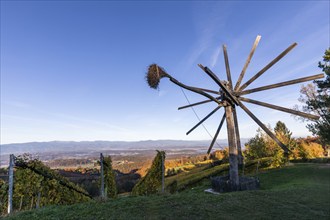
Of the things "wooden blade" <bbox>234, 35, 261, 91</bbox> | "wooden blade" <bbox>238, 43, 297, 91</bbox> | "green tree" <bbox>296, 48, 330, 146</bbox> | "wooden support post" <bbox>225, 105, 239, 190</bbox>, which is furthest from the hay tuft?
"green tree" <bbox>296, 48, 330, 146</bbox>

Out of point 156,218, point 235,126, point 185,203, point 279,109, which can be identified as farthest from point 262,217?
point 235,126

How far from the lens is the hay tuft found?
10852 mm

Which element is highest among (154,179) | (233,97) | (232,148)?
(233,97)

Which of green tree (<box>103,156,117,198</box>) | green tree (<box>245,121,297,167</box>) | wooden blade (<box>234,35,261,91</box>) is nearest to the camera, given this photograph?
green tree (<box>103,156,117,198</box>)

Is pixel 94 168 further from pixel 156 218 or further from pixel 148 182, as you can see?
pixel 156 218

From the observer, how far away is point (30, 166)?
25.3 feet

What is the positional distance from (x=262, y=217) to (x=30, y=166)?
7.84 meters

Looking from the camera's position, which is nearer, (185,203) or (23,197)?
(185,203)

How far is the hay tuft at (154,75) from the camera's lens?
10852 mm

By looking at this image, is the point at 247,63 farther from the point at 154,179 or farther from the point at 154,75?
the point at 154,179

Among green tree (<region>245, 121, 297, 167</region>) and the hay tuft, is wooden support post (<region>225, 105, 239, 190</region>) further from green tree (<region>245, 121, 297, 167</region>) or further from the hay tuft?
green tree (<region>245, 121, 297, 167</region>)

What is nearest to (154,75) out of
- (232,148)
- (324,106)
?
(232,148)

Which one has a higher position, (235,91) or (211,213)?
(235,91)

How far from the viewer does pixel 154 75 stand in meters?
10.9
